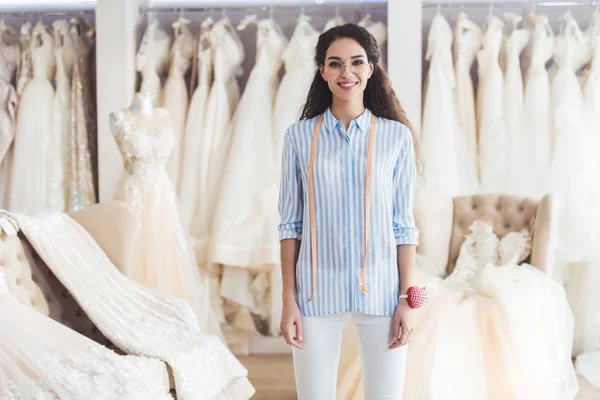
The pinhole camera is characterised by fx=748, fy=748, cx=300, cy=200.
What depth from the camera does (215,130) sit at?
4.14 m

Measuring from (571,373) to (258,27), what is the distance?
97.1 inches

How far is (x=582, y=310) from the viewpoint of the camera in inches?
158

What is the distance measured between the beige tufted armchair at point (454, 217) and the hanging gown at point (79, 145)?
1.90 metres

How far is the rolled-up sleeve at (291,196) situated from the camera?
1.56 metres

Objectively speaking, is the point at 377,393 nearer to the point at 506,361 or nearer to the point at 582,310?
the point at 506,361

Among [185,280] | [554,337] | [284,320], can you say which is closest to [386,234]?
[284,320]

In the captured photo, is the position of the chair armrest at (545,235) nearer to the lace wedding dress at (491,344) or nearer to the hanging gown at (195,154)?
the lace wedding dress at (491,344)

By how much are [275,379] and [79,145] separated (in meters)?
1.77

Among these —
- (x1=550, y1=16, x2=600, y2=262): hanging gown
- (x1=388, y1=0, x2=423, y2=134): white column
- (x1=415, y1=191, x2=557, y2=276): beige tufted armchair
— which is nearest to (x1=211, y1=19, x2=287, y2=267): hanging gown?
(x1=388, y1=0, x2=423, y2=134): white column

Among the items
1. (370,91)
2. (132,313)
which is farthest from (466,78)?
(370,91)

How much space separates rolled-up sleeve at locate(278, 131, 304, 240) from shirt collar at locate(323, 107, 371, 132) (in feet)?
0.28

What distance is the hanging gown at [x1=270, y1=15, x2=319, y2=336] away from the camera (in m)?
4.05

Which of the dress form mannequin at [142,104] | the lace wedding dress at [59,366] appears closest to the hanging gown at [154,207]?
the dress form mannequin at [142,104]

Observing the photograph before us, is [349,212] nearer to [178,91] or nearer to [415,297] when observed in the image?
[415,297]
